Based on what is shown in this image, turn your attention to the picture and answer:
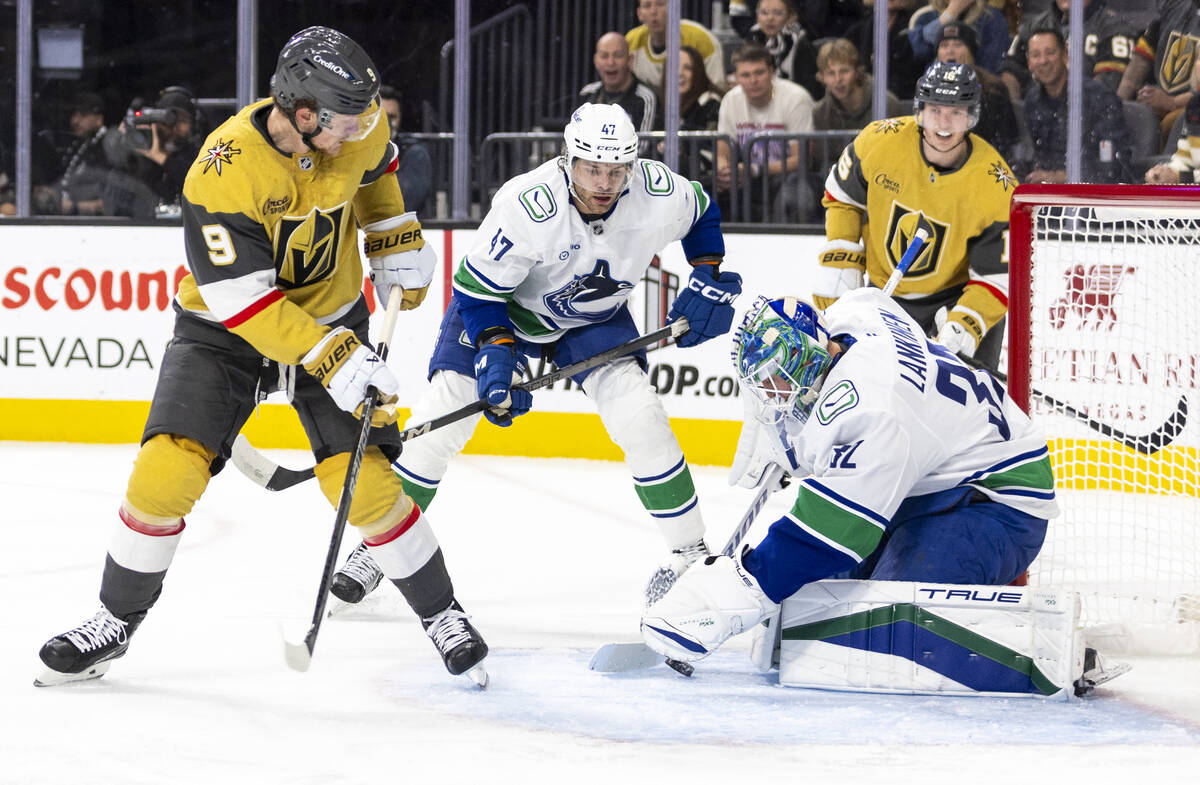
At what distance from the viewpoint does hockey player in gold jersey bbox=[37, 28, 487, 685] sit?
8.35ft

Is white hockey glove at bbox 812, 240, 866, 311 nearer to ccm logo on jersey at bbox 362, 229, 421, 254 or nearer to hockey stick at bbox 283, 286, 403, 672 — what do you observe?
ccm logo on jersey at bbox 362, 229, 421, 254

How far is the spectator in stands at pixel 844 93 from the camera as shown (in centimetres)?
541

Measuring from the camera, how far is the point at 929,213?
4098 millimetres

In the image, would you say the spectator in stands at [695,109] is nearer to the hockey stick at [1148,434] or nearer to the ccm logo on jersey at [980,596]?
the hockey stick at [1148,434]

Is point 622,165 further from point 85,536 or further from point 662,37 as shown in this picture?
point 662,37

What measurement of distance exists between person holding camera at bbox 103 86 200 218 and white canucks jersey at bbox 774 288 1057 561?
3776 mm

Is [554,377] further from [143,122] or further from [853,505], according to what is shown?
[143,122]

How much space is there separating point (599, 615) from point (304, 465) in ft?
7.38

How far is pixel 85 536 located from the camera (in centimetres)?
409

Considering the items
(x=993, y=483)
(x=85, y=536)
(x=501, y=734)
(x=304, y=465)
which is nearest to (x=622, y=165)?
(x=993, y=483)

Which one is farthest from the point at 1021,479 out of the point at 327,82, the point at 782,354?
the point at 327,82

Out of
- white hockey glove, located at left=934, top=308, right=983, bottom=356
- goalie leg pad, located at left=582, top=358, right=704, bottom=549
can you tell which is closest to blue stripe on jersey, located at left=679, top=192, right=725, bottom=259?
goalie leg pad, located at left=582, top=358, right=704, bottom=549

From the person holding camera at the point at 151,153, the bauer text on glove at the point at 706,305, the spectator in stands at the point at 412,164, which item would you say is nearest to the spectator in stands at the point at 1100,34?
the spectator in stands at the point at 412,164

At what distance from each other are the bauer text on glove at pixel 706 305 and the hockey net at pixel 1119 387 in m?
0.58
